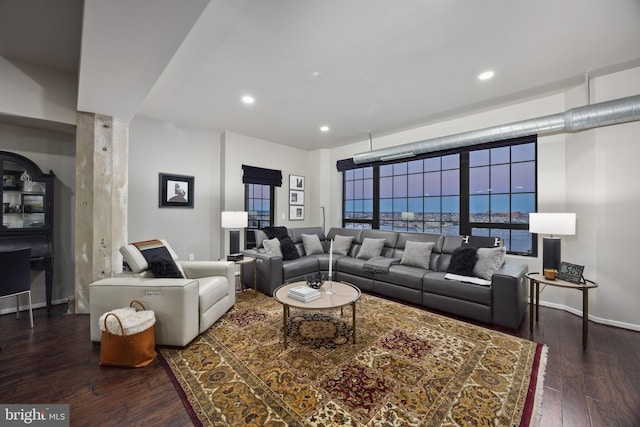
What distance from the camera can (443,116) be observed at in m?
4.06

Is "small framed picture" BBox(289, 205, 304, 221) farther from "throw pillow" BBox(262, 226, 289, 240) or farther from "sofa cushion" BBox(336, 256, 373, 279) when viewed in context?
"sofa cushion" BBox(336, 256, 373, 279)

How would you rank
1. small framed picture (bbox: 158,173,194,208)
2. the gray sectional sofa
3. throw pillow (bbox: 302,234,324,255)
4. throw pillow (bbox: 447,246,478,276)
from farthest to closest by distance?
throw pillow (bbox: 302,234,324,255), small framed picture (bbox: 158,173,194,208), throw pillow (bbox: 447,246,478,276), the gray sectional sofa

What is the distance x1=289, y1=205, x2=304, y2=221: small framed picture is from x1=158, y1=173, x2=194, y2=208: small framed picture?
2110 mm

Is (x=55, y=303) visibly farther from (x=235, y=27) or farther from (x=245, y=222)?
(x=235, y=27)

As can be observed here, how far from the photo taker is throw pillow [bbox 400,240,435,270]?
A: 3871 millimetres

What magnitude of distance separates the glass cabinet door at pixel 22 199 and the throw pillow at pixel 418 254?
479 centimetres

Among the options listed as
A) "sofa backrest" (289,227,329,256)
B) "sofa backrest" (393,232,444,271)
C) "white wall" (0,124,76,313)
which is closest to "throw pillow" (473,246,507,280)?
"sofa backrest" (393,232,444,271)

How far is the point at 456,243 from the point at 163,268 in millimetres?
3808

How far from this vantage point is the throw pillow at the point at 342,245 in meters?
4.91

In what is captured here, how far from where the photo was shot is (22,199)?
123 inches

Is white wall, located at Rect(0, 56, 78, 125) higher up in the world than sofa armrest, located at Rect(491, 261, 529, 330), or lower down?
higher up

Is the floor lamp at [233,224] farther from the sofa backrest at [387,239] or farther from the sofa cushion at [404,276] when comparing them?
the sofa backrest at [387,239]

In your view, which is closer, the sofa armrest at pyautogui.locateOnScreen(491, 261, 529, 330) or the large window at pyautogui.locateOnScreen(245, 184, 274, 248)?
the sofa armrest at pyautogui.locateOnScreen(491, 261, 529, 330)

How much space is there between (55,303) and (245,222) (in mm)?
2591
